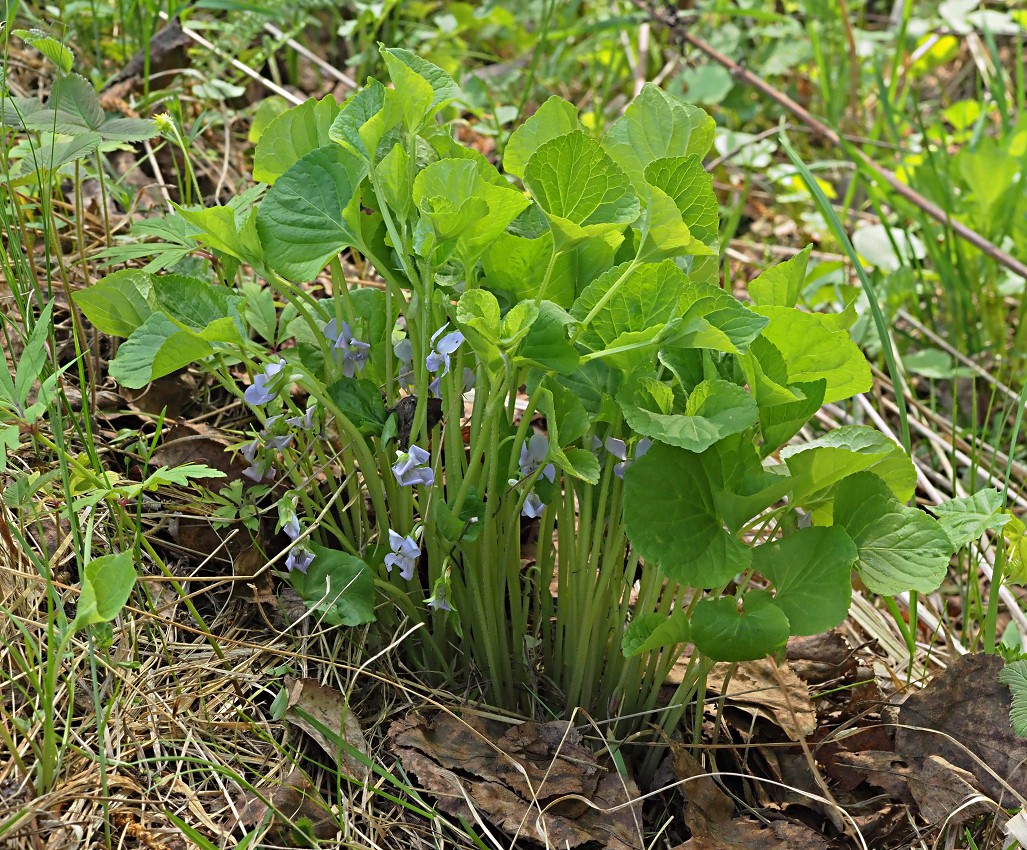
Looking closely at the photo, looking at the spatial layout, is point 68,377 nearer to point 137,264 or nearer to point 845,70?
point 137,264

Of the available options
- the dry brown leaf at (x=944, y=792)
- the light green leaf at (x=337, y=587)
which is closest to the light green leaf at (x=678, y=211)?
the light green leaf at (x=337, y=587)

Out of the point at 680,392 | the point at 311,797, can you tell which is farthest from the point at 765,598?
the point at 311,797

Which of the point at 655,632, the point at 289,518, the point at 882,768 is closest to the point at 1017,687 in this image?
the point at 882,768

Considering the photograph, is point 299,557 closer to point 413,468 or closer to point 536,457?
point 413,468

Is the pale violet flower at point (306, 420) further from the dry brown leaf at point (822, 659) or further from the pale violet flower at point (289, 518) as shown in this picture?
the dry brown leaf at point (822, 659)

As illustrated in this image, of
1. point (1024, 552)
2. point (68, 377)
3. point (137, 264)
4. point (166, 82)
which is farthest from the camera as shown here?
point (166, 82)

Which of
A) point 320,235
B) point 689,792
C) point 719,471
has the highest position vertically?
point 320,235
